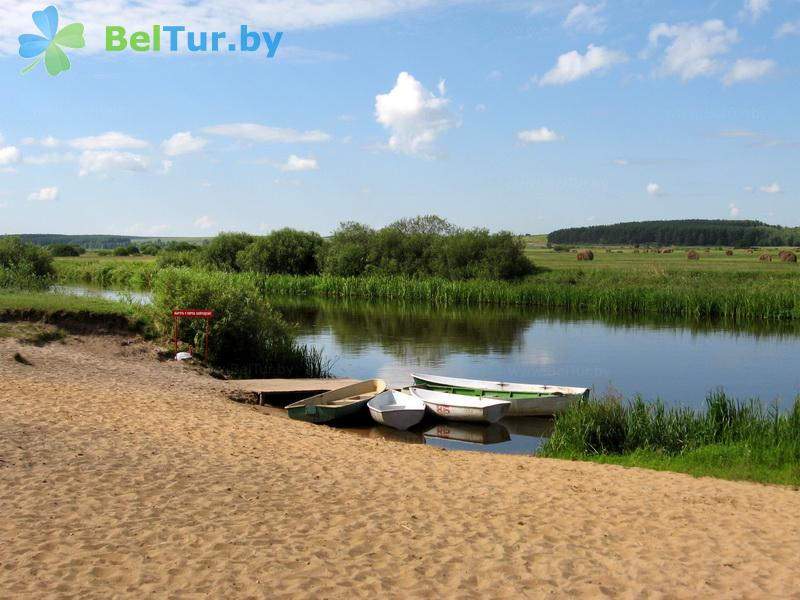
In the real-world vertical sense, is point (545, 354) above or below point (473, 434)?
above

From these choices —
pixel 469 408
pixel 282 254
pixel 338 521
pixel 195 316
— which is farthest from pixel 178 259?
pixel 338 521

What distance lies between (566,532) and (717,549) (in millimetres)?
1645

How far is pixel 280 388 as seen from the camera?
68.8ft

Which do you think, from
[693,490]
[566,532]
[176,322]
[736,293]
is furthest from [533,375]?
[736,293]

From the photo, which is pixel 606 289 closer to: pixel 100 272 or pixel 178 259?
pixel 178 259

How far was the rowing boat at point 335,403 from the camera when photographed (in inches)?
723

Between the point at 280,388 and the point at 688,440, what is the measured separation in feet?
35.6

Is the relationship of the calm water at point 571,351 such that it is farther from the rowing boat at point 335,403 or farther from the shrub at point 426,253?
the shrub at point 426,253

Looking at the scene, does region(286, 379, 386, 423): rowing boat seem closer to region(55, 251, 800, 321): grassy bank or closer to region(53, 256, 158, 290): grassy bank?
region(55, 251, 800, 321): grassy bank

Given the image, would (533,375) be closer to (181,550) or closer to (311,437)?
(311,437)

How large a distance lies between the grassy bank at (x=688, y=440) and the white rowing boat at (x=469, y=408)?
3289 mm

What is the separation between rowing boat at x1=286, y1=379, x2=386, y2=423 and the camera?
1836 centimetres

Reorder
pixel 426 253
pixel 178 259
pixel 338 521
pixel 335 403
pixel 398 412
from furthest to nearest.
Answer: pixel 178 259 < pixel 426 253 < pixel 335 403 < pixel 398 412 < pixel 338 521

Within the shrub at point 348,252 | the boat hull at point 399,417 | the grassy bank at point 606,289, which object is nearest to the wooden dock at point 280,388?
the boat hull at point 399,417
